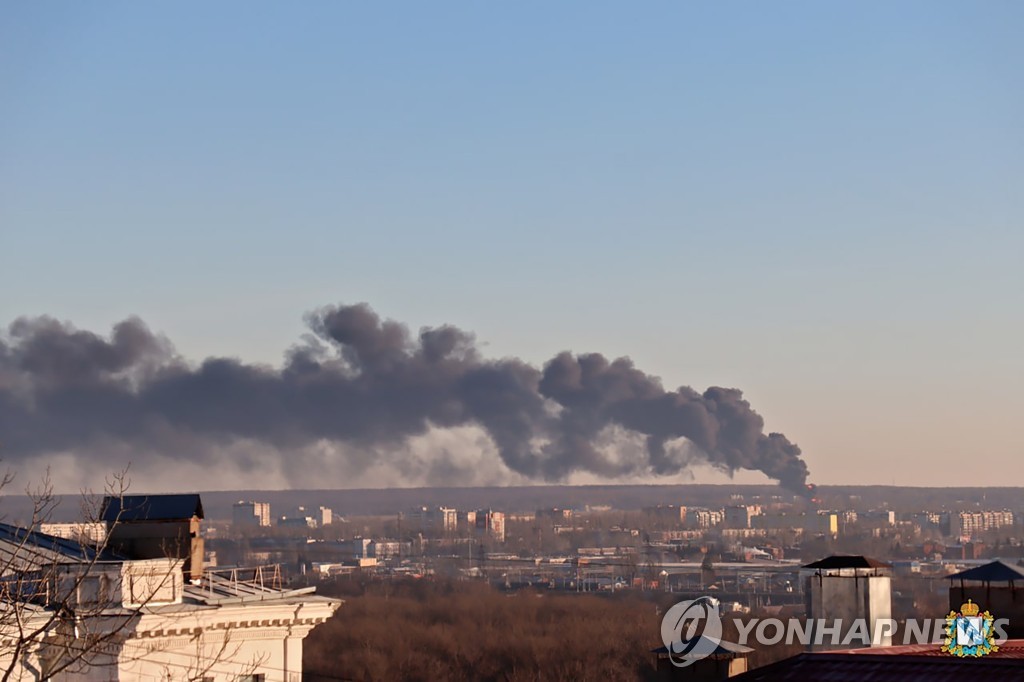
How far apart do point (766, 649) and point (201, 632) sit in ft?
232

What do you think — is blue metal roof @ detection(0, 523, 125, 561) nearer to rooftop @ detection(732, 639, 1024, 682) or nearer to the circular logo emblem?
the circular logo emblem

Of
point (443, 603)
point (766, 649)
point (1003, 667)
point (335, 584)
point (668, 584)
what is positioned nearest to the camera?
point (1003, 667)

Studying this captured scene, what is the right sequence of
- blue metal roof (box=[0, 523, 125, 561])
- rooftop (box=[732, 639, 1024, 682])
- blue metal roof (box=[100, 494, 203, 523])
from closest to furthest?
rooftop (box=[732, 639, 1024, 682])
blue metal roof (box=[0, 523, 125, 561])
blue metal roof (box=[100, 494, 203, 523])

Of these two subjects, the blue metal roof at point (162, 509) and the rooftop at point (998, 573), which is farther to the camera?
the blue metal roof at point (162, 509)

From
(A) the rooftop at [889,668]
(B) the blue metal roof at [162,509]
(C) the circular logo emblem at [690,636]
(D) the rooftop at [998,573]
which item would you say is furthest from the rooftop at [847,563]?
(B) the blue metal roof at [162,509]

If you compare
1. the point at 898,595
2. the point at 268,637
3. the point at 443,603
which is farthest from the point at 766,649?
the point at 268,637

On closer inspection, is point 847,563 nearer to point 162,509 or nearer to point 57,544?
point 162,509

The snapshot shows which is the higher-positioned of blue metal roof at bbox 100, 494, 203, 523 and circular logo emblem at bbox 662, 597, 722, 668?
blue metal roof at bbox 100, 494, 203, 523

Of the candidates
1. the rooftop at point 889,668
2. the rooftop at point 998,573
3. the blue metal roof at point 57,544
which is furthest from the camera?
the blue metal roof at point 57,544

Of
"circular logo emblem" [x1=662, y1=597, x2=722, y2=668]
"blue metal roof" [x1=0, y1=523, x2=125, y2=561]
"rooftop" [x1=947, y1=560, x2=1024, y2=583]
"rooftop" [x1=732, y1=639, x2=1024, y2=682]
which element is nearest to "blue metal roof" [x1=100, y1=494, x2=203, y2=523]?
"blue metal roof" [x1=0, y1=523, x2=125, y2=561]

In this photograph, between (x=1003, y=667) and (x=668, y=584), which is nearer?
(x=1003, y=667)

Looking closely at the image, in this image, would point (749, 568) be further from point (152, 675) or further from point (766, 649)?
point (152, 675)

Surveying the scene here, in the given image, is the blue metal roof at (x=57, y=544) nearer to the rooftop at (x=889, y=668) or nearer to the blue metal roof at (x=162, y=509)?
the blue metal roof at (x=162, y=509)

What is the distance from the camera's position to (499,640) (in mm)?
117875
